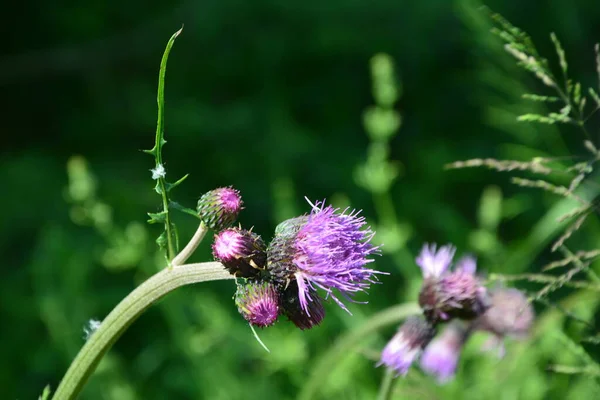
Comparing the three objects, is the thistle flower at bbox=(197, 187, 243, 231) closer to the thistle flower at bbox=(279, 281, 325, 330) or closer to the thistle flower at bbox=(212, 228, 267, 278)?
the thistle flower at bbox=(212, 228, 267, 278)

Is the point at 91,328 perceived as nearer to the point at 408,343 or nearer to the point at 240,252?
the point at 240,252

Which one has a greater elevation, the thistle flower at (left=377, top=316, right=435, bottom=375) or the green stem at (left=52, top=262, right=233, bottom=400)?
the green stem at (left=52, top=262, right=233, bottom=400)

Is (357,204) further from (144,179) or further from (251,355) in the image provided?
(251,355)

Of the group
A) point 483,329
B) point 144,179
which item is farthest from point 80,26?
point 483,329

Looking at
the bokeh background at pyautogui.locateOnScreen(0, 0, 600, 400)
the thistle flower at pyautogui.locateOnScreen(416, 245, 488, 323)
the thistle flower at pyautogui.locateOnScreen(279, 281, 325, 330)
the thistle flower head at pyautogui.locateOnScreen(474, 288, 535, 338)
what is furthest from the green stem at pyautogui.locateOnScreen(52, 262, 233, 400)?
the bokeh background at pyautogui.locateOnScreen(0, 0, 600, 400)

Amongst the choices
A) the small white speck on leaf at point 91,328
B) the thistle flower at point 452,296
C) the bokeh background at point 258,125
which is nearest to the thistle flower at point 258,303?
the small white speck on leaf at point 91,328

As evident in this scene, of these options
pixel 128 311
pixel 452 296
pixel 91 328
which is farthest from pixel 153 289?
pixel 452 296
